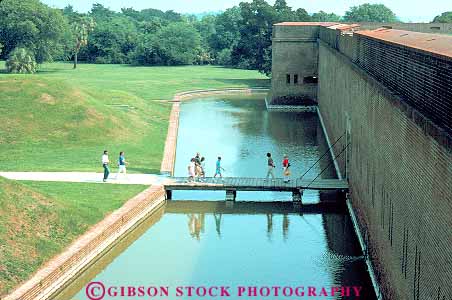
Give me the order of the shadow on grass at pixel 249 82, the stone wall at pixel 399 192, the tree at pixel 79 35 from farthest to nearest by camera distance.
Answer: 1. the tree at pixel 79 35
2. the shadow on grass at pixel 249 82
3. the stone wall at pixel 399 192

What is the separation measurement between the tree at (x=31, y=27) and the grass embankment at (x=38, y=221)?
5626 cm

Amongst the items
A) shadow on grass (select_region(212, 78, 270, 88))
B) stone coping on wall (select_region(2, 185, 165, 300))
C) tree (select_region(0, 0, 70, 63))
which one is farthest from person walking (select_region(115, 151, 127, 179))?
tree (select_region(0, 0, 70, 63))

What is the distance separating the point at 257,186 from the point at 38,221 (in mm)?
7810

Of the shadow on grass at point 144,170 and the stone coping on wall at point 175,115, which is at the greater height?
the shadow on grass at point 144,170

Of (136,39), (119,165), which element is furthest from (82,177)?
(136,39)

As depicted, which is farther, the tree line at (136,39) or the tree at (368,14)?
the tree at (368,14)

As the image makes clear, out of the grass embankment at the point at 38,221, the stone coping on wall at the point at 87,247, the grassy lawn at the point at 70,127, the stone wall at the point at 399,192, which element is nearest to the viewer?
the stone wall at the point at 399,192

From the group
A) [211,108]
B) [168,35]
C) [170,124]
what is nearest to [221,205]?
[170,124]

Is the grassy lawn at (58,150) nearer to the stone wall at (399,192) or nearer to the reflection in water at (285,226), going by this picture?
the reflection in water at (285,226)

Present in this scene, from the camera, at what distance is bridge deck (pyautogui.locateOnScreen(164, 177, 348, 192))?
2438cm

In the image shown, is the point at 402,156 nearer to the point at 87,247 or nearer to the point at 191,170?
the point at 87,247

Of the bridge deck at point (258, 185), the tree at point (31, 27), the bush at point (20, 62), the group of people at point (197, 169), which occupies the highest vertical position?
the tree at point (31, 27)

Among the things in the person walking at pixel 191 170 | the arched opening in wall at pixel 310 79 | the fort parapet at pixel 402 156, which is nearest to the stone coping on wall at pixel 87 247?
the person walking at pixel 191 170

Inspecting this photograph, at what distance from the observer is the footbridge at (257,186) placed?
24406mm
